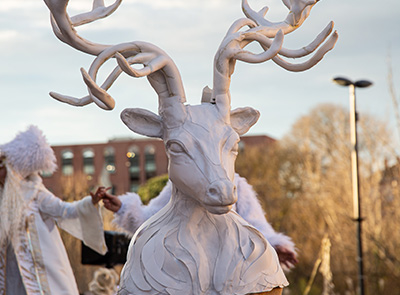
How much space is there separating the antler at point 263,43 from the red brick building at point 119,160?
3771 centimetres

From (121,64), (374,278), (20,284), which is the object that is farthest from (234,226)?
(374,278)

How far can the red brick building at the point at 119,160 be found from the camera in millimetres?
43156

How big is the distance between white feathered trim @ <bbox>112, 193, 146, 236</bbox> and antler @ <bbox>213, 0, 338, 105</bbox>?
66.1 inches

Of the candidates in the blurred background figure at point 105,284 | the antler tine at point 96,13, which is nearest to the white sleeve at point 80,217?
the blurred background figure at point 105,284

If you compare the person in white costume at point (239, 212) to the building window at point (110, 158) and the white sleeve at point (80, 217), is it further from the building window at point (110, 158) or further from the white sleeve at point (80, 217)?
the building window at point (110, 158)

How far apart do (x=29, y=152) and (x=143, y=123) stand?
8.54 feet

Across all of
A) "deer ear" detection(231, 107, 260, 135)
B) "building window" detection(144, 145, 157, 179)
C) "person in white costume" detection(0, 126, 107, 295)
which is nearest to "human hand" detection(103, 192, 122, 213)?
"person in white costume" detection(0, 126, 107, 295)

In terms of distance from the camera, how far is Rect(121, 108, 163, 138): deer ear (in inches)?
129

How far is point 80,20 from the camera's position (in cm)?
343

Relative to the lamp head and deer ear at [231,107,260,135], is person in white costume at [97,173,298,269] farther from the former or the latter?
the lamp head

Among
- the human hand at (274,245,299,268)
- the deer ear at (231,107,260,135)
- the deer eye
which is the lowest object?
the human hand at (274,245,299,268)

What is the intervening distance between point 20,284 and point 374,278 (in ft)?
41.5

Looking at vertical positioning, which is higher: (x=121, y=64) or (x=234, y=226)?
(x=121, y=64)

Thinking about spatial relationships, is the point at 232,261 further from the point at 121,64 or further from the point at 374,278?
the point at 374,278
